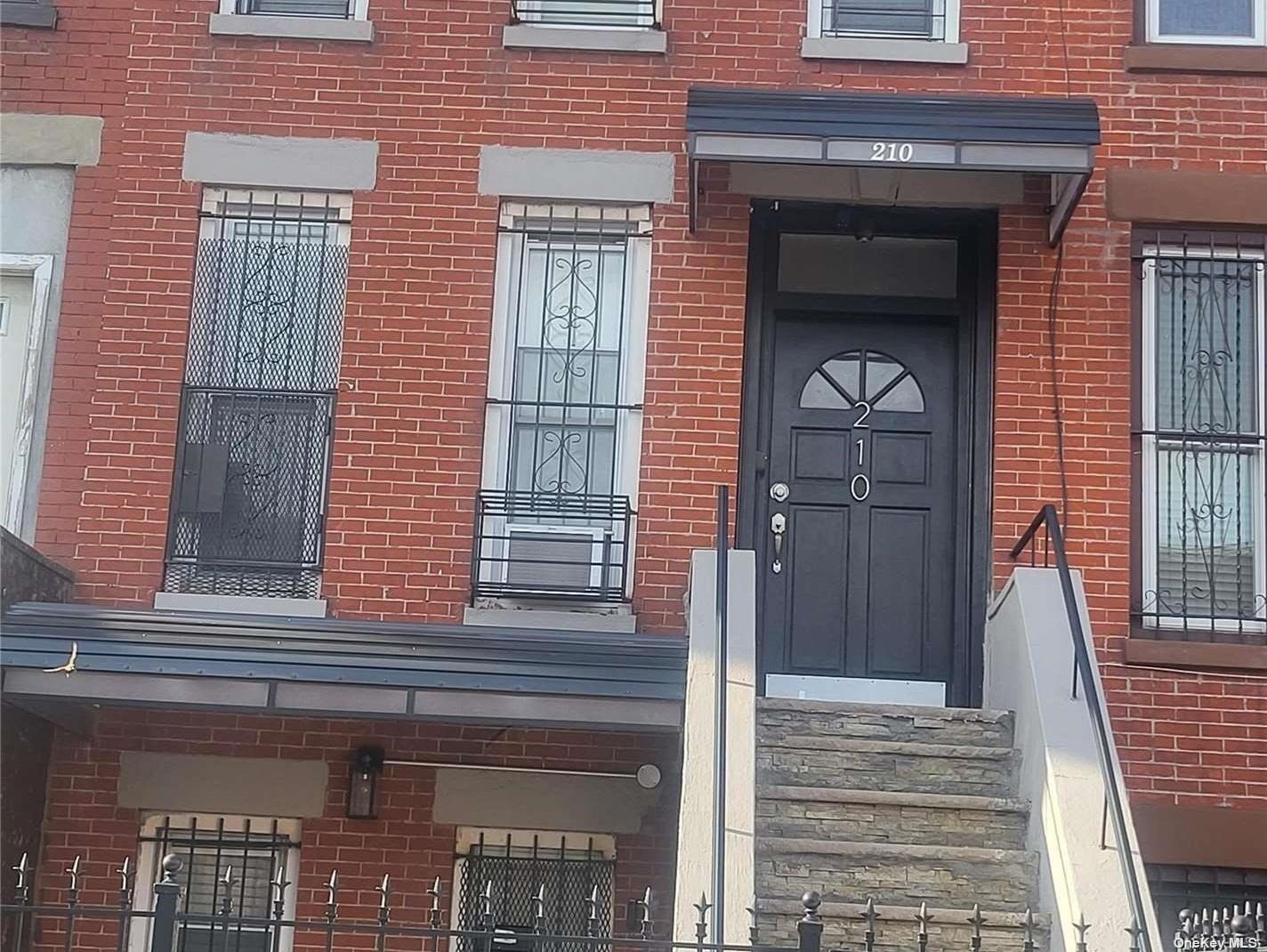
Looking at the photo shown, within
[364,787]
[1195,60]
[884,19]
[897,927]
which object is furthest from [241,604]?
[1195,60]

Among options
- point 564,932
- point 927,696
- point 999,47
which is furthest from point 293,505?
point 999,47

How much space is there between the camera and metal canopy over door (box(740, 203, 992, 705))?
31.5 ft

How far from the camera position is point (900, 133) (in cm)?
879

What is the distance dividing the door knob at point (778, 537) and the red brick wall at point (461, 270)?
18.9 inches

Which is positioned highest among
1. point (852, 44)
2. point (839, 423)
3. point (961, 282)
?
point (852, 44)

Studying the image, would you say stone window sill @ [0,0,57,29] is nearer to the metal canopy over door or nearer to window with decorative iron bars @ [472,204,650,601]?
window with decorative iron bars @ [472,204,650,601]

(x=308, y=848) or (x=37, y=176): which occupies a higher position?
(x=37, y=176)

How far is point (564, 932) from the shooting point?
9.01 meters

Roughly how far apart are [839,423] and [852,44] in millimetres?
2036

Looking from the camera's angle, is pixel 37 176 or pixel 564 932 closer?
pixel 564 932

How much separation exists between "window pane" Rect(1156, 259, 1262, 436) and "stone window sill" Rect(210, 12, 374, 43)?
14.7ft

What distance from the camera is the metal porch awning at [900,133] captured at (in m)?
8.70

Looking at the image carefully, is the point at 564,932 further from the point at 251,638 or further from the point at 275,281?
the point at 275,281

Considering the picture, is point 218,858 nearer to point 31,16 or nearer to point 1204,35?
point 31,16
